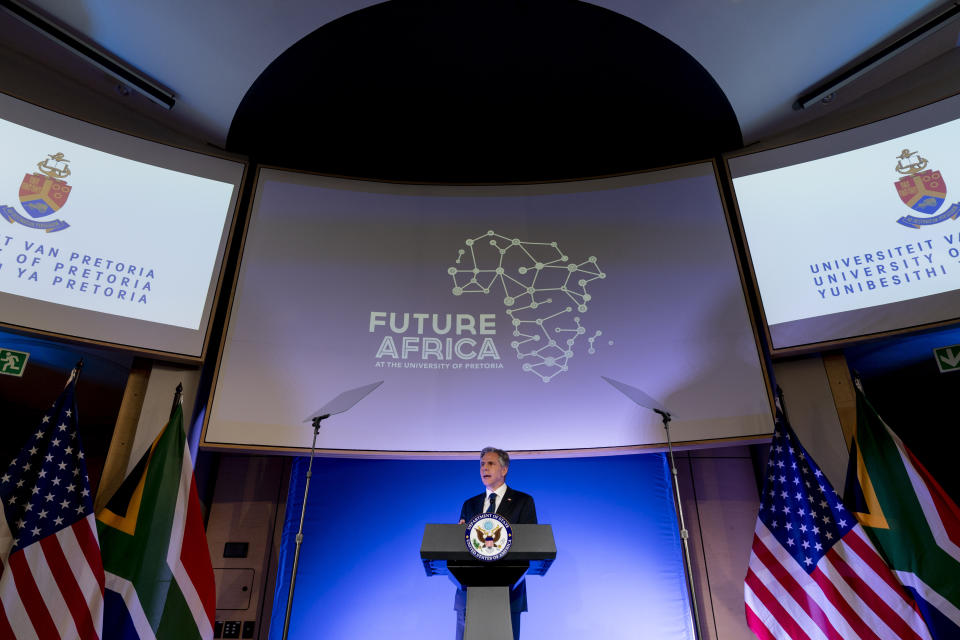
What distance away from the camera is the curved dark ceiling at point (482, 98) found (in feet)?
11.9

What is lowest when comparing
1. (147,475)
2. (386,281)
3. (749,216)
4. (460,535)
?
(460,535)

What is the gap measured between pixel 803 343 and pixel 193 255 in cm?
379

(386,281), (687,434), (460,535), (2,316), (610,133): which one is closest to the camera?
(460,535)

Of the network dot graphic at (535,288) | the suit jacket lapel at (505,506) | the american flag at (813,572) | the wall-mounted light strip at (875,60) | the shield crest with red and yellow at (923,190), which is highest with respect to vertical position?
the wall-mounted light strip at (875,60)

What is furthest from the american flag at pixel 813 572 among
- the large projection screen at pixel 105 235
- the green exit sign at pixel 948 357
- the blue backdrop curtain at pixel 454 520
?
the large projection screen at pixel 105 235

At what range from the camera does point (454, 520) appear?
12.3 feet

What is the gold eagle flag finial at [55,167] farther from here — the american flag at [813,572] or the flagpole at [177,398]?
the american flag at [813,572]

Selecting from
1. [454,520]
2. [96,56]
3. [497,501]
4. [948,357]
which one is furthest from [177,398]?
[948,357]

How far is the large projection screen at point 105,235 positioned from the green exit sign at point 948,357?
439 cm

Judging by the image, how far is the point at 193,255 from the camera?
3.71 metres

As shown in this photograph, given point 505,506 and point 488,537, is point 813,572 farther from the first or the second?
point 488,537

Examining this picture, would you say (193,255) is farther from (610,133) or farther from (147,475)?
(610,133)

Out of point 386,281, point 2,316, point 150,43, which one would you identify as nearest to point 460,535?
point 386,281

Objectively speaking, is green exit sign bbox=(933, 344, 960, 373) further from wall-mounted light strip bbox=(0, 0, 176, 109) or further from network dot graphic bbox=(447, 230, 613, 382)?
wall-mounted light strip bbox=(0, 0, 176, 109)
